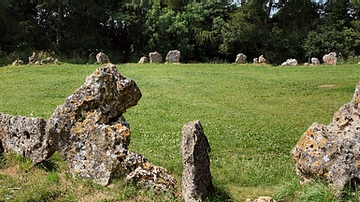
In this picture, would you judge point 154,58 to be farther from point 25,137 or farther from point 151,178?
point 151,178

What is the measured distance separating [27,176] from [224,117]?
7438mm

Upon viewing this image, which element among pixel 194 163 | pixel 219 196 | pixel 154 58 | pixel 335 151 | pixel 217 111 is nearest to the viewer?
pixel 335 151

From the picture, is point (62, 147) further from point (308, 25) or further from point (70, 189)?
point (308, 25)

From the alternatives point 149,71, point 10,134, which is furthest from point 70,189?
point 149,71

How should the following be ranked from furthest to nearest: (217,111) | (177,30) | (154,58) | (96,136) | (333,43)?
(177,30) → (333,43) → (154,58) → (217,111) → (96,136)

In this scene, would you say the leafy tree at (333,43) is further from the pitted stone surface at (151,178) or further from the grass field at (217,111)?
the pitted stone surface at (151,178)

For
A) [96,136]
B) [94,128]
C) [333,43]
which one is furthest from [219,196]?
[333,43]

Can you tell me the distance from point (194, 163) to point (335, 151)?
2.00 m

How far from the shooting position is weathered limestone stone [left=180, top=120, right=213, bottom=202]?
17.7 ft

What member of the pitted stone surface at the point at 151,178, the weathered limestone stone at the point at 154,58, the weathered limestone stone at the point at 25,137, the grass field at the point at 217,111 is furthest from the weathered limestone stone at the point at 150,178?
the weathered limestone stone at the point at 154,58

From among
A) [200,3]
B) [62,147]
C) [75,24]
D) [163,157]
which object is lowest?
[163,157]

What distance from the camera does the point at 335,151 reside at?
519cm

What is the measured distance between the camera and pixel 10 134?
7.25m

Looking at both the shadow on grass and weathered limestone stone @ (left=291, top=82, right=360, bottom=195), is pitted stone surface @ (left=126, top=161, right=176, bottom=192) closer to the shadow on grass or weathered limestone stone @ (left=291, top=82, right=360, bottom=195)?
the shadow on grass
